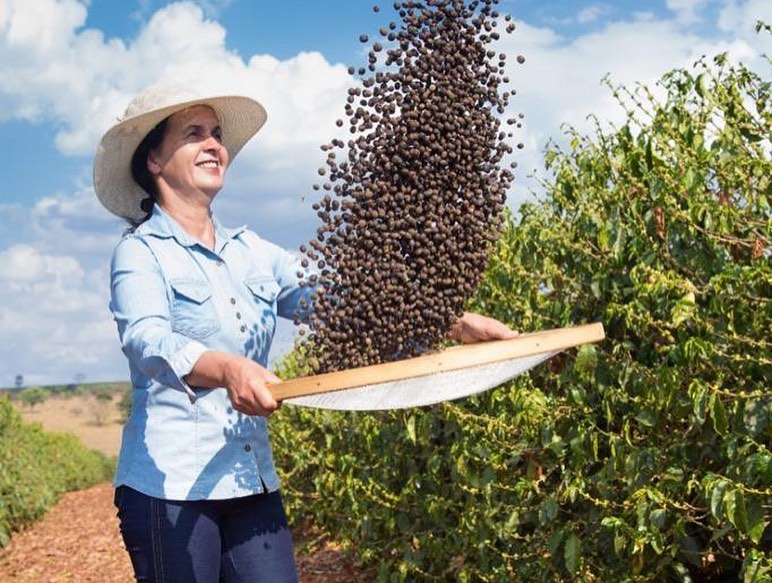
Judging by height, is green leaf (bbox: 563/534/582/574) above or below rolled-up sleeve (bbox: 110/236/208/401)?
below

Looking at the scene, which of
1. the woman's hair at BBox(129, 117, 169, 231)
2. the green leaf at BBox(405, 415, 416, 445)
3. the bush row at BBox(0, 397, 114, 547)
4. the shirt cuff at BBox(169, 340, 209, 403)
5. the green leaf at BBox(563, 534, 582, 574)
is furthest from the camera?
the bush row at BBox(0, 397, 114, 547)

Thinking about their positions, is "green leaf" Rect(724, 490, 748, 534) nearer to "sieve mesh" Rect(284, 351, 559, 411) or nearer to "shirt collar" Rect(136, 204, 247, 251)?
"sieve mesh" Rect(284, 351, 559, 411)

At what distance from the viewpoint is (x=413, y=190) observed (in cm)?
267

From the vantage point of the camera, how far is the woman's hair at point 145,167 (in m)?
3.26

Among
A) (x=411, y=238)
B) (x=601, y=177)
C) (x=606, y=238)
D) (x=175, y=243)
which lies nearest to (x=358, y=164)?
(x=411, y=238)

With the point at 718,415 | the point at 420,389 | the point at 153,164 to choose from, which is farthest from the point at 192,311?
the point at 718,415

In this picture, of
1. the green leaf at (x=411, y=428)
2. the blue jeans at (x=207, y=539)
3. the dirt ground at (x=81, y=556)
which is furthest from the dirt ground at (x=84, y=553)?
the blue jeans at (x=207, y=539)

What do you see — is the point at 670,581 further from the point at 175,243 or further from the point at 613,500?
the point at 175,243

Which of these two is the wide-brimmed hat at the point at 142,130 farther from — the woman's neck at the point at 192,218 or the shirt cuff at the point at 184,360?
the shirt cuff at the point at 184,360

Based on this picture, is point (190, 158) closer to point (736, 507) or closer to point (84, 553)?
point (736, 507)

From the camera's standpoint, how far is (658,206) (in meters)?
3.99

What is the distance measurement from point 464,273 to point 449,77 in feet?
1.70

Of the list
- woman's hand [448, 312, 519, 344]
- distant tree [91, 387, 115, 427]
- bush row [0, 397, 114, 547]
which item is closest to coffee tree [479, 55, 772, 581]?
A: woman's hand [448, 312, 519, 344]

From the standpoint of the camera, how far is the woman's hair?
326 centimetres
